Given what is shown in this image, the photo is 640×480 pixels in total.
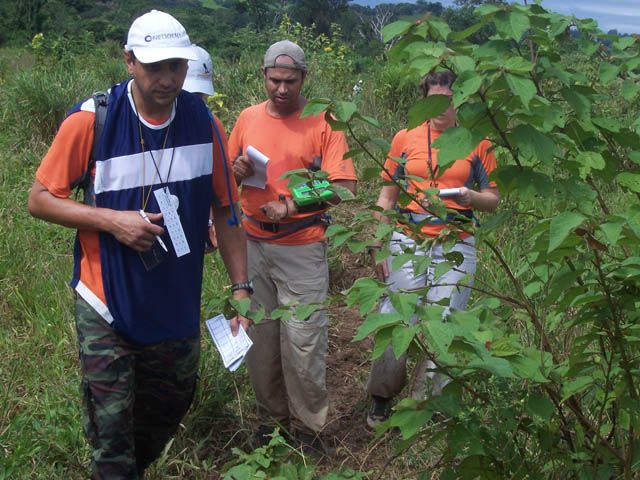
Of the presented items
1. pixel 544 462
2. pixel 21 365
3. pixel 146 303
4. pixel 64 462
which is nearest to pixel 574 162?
pixel 544 462

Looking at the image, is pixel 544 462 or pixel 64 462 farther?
pixel 64 462

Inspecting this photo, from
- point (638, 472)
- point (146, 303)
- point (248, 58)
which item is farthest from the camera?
point (248, 58)

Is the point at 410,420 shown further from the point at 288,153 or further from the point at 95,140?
the point at 288,153

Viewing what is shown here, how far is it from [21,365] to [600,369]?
3.37 metres

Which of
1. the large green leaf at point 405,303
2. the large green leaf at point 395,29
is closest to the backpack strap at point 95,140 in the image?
the large green leaf at point 395,29

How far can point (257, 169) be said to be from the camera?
13.4 ft

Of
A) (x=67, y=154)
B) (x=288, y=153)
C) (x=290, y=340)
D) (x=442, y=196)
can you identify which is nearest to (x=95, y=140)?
(x=67, y=154)

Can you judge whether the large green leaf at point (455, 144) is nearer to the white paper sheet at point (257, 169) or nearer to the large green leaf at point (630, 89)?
the large green leaf at point (630, 89)

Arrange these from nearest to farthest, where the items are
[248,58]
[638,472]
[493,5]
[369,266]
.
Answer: [493,5] < [638,472] < [369,266] < [248,58]

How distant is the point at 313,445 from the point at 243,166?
1460 millimetres

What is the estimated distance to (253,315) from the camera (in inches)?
90.7

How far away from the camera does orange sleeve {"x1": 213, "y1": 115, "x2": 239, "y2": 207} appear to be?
3311mm

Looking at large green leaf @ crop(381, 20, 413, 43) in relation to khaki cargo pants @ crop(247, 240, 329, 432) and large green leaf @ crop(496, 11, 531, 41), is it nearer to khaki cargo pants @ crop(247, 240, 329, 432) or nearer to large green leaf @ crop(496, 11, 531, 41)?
large green leaf @ crop(496, 11, 531, 41)

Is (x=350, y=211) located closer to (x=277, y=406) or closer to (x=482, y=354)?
(x=277, y=406)
